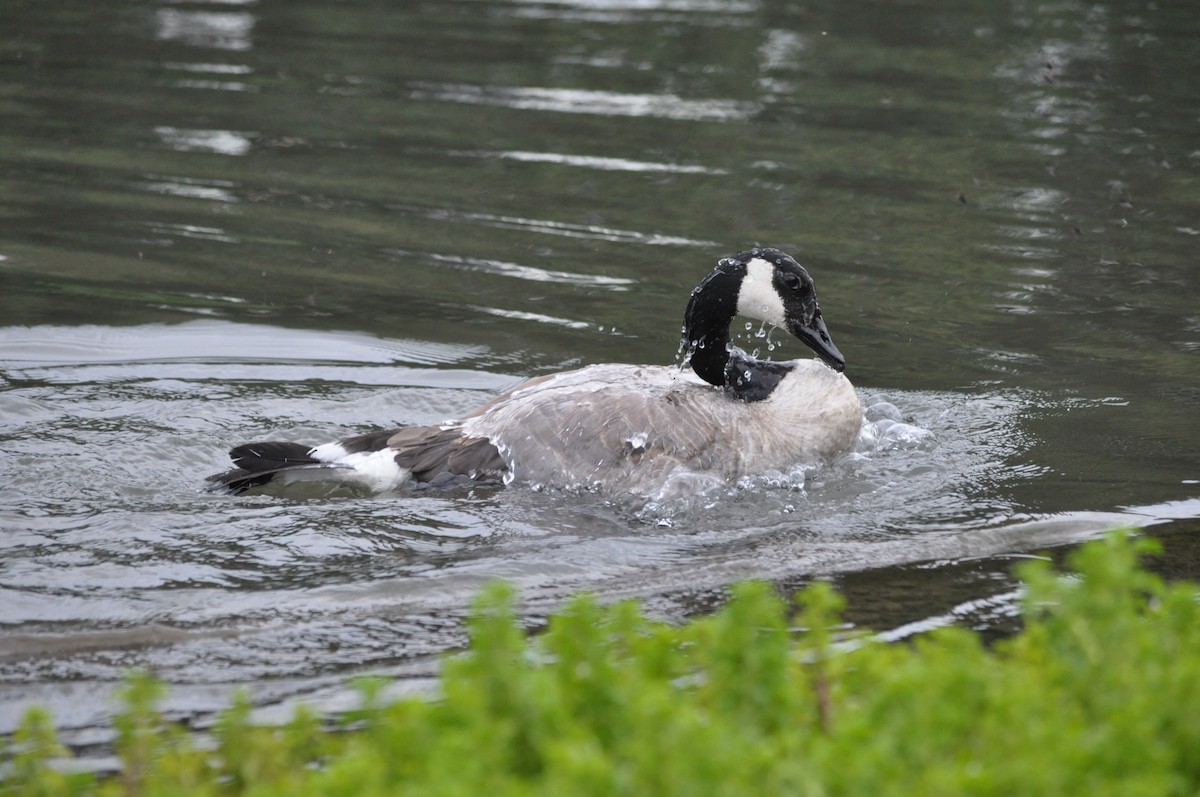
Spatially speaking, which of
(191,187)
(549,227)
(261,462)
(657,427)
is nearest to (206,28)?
(191,187)

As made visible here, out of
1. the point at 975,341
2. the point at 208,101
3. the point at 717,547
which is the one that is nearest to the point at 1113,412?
the point at 975,341

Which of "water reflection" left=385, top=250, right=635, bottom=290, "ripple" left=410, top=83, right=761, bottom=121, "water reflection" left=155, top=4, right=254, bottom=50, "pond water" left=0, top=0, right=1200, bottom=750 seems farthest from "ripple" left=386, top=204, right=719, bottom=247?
"water reflection" left=155, top=4, right=254, bottom=50

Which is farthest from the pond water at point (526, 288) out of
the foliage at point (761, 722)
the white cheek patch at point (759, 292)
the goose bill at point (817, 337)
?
the foliage at point (761, 722)

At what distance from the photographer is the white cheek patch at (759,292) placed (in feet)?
26.6

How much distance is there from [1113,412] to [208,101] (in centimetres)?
1027

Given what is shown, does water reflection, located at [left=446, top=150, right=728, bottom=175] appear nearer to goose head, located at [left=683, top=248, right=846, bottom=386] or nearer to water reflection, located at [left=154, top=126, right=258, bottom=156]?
water reflection, located at [left=154, top=126, right=258, bottom=156]

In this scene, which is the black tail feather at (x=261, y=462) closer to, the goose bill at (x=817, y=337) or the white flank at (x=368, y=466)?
the white flank at (x=368, y=466)

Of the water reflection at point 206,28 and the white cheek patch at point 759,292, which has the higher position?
the water reflection at point 206,28

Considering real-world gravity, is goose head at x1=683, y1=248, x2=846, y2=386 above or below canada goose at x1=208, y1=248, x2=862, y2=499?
above

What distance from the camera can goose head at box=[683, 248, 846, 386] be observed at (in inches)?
317

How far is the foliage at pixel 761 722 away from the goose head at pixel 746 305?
4.01 meters

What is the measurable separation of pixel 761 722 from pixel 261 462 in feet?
13.8

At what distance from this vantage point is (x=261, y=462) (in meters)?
7.33

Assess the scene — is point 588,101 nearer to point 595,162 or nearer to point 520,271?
point 595,162
